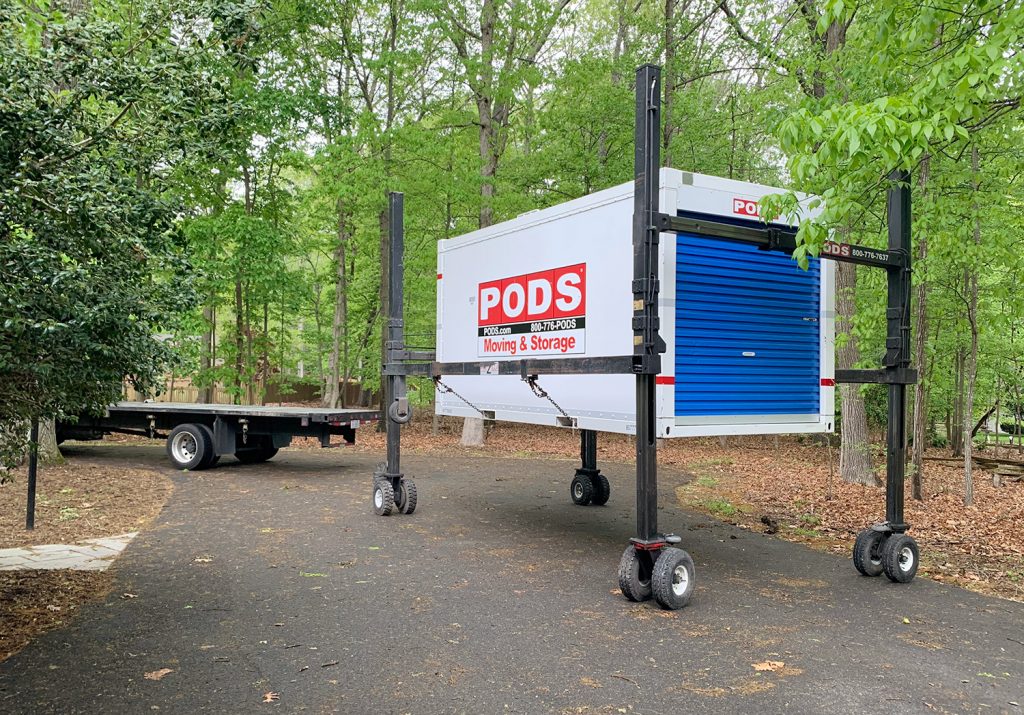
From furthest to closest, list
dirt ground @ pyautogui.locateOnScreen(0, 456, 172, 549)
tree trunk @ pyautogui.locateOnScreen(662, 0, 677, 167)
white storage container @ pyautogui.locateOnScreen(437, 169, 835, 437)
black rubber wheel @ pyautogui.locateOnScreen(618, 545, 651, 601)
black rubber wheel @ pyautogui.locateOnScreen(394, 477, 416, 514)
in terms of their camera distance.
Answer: tree trunk @ pyautogui.locateOnScreen(662, 0, 677, 167) < black rubber wheel @ pyautogui.locateOnScreen(394, 477, 416, 514) < dirt ground @ pyautogui.locateOnScreen(0, 456, 172, 549) < white storage container @ pyautogui.locateOnScreen(437, 169, 835, 437) < black rubber wheel @ pyautogui.locateOnScreen(618, 545, 651, 601)

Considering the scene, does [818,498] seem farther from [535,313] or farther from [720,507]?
[535,313]

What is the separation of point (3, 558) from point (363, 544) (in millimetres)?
3206

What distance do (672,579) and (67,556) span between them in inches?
216

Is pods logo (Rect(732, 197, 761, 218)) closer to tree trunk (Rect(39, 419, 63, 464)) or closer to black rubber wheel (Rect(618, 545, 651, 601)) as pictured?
black rubber wheel (Rect(618, 545, 651, 601))

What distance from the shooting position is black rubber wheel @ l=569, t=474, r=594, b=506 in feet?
33.7

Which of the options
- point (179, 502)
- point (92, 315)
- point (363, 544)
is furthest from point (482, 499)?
point (92, 315)

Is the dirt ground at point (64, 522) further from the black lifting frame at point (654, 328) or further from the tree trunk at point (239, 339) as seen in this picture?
the tree trunk at point (239, 339)

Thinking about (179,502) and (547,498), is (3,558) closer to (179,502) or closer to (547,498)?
(179,502)

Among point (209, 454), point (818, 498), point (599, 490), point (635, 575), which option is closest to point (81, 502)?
point (209, 454)

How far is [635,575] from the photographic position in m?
5.66

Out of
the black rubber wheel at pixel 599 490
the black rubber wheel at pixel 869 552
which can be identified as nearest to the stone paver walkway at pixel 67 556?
the black rubber wheel at pixel 599 490

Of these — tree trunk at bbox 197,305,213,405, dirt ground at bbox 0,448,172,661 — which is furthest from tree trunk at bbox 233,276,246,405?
dirt ground at bbox 0,448,172,661

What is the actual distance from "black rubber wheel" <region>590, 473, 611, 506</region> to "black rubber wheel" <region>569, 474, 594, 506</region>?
0.17ft

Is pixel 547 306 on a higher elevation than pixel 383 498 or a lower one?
higher
